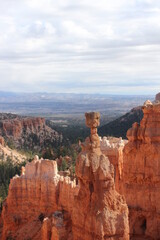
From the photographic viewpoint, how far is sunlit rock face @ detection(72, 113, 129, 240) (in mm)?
15641

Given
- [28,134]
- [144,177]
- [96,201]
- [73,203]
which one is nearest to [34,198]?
[144,177]

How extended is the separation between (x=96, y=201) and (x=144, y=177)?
865cm

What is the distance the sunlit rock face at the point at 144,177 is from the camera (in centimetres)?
2386

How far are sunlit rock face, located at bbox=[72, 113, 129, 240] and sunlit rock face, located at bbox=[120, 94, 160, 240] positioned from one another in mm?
8066

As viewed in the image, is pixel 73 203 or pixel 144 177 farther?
pixel 144 177

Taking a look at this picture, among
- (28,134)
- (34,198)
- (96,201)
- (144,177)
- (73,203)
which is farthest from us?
(28,134)

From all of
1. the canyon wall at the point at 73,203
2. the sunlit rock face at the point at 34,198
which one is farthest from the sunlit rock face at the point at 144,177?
the sunlit rock face at the point at 34,198

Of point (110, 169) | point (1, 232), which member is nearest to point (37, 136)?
point (1, 232)

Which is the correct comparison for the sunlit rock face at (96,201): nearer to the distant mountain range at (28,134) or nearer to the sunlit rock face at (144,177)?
the sunlit rock face at (144,177)

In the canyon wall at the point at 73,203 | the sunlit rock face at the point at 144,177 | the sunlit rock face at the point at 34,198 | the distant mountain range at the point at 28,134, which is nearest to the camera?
the canyon wall at the point at 73,203

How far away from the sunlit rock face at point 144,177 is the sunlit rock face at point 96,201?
8.07 metres

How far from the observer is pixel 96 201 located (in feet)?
53.1

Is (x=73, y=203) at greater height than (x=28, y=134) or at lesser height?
lesser

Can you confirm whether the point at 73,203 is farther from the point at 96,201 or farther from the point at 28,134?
the point at 28,134
